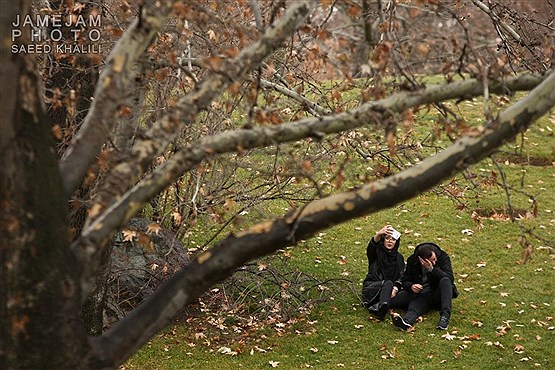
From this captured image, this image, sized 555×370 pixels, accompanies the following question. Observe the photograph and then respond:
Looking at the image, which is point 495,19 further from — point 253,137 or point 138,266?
point 138,266

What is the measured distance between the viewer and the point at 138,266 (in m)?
10.5

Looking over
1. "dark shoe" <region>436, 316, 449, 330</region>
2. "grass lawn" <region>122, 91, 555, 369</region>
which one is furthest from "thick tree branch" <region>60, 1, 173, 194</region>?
"dark shoe" <region>436, 316, 449, 330</region>

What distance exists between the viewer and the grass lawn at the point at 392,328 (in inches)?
360

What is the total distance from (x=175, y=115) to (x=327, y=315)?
6621mm

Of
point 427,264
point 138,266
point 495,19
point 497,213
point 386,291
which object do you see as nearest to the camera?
point 495,19

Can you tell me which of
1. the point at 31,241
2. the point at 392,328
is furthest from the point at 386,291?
the point at 31,241

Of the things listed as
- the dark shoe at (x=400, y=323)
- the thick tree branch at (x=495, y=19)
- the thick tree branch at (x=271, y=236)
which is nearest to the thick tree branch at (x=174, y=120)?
the thick tree branch at (x=271, y=236)

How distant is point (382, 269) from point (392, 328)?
33.9 inches

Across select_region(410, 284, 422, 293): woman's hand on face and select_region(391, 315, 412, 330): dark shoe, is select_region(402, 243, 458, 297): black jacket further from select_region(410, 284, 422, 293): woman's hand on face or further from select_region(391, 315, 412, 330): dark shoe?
select_region(391, 315, 412, 330): dark shoe

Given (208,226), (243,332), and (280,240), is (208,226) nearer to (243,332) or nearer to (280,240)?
(243,332)

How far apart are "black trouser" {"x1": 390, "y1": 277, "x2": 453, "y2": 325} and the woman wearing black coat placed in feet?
0.45

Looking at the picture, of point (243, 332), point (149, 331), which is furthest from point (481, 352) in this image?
point (149, 331)

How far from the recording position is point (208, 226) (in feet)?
42.4

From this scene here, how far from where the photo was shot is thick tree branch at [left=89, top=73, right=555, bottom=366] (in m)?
4.05
